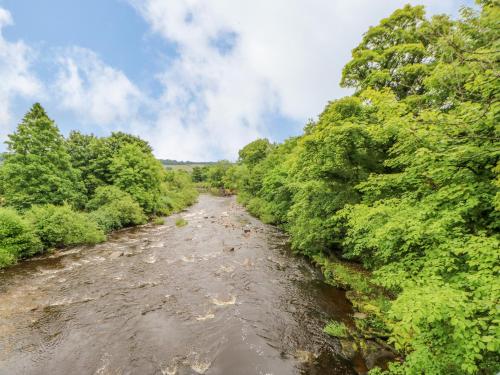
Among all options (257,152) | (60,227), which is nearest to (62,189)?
(60,227)

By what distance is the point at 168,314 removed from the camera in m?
10.7

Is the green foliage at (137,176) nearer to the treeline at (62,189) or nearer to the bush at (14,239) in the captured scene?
the treeline at (62,189)

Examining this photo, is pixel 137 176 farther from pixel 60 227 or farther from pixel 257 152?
pixel 257 152

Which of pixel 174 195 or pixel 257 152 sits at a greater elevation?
pixel 257 152

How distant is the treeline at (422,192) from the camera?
14.4 ft

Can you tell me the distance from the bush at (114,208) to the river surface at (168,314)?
6.16 metres

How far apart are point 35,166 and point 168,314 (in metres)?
19.0

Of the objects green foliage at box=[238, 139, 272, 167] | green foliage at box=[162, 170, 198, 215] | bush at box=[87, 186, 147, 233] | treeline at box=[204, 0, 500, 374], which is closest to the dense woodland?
treeline at box=[204, 0, 500, 374]

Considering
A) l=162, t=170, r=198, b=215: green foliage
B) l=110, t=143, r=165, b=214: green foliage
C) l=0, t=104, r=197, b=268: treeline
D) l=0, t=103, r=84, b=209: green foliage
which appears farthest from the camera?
l=162, t=170, r=198, b=215: green foliage

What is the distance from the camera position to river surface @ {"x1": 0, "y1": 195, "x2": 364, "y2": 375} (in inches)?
313

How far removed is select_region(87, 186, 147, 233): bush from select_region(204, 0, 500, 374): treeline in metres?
19.2

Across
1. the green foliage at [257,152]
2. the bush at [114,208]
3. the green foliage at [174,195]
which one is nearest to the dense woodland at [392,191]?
the bush at [114,208]

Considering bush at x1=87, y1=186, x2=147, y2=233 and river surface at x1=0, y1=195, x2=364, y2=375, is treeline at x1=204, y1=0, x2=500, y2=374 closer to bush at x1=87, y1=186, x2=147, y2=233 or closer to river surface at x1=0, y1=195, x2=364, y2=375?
river surface at x1=0, y1=195, x2=364, y2=375

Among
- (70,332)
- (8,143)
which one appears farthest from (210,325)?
(8,143)
